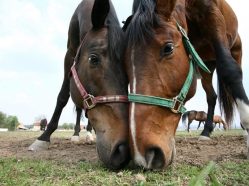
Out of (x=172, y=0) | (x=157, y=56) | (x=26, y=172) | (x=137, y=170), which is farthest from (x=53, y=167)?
(x=172, y=0)

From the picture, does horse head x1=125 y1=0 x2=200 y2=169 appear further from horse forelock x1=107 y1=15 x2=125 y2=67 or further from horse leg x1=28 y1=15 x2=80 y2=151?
horse leg x1=28 y1=15 x2=80 y2=151

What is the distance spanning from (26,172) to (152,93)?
1224mm

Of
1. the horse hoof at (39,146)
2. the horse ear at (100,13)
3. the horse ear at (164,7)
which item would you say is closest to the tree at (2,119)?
the horse hoof at (39,146)

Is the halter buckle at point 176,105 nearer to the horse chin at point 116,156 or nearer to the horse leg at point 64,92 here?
the horse chin at point 116,156

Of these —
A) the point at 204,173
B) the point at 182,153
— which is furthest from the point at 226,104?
the point at 204,173

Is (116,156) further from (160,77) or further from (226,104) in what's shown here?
(226,104)

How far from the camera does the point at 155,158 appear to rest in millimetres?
2566

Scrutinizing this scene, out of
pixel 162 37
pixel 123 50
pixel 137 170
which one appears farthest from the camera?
pixel 123 50

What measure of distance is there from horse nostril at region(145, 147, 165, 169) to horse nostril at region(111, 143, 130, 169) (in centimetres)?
23

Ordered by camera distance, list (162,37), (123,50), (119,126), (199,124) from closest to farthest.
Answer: (119,126) < (162,37) < (123,50) < (199,124)

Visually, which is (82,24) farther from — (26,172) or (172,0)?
(26,172)

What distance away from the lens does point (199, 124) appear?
3425cm

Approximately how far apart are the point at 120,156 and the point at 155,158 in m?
0.30

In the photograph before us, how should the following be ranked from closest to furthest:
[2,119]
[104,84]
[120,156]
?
[120,156]
[104,84]
[2,119]
